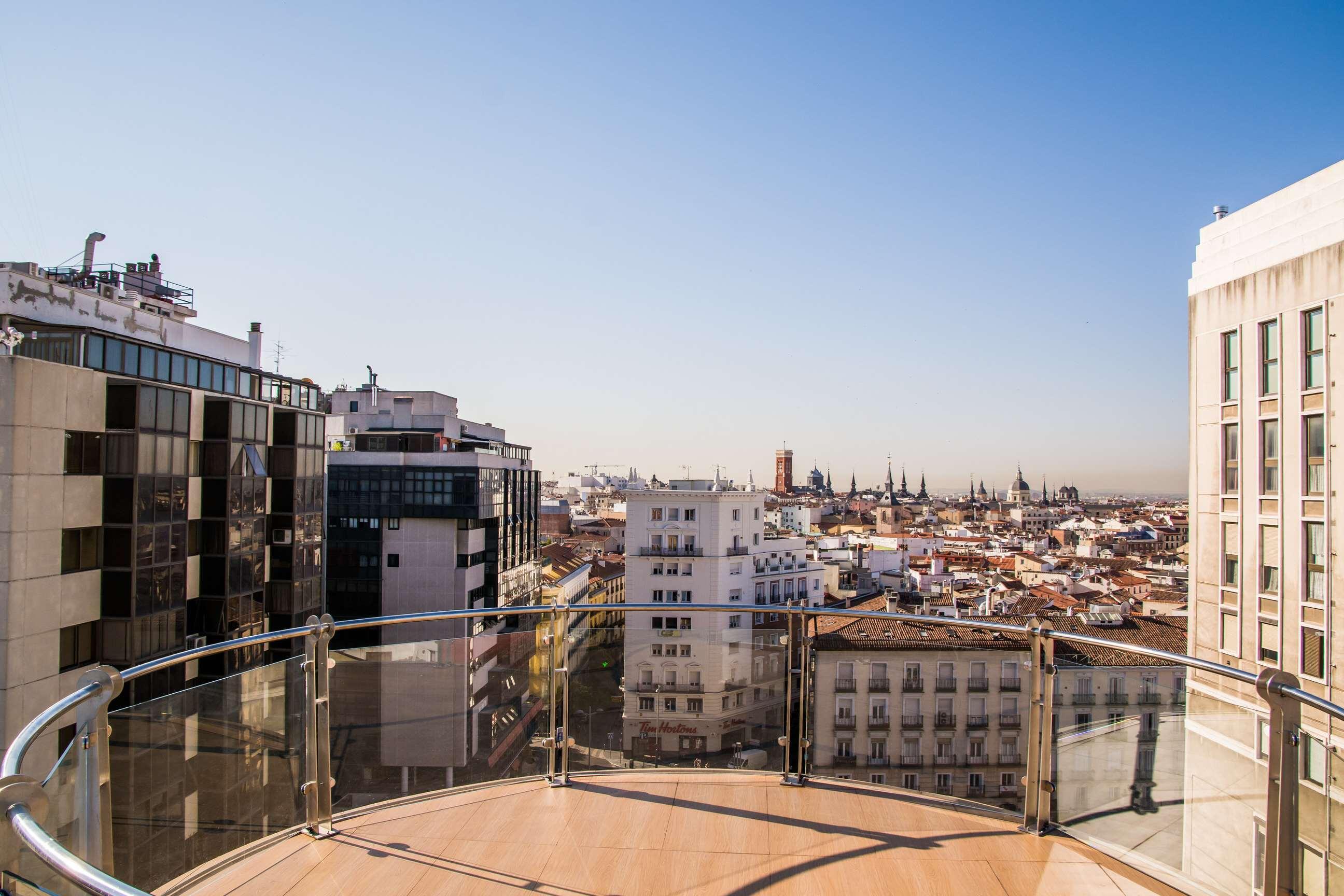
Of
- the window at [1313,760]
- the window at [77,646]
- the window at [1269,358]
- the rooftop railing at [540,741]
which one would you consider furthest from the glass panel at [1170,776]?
the window at [77,646]

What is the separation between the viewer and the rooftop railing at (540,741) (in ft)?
9.40

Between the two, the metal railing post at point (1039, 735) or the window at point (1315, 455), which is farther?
the window at point (1315, 455)

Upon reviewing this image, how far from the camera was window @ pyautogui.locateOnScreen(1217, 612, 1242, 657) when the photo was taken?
15.2 meters

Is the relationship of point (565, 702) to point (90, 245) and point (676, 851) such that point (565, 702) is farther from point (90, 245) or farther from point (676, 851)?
point (90, 245)

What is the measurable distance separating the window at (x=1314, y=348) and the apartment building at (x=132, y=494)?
61.0 ft

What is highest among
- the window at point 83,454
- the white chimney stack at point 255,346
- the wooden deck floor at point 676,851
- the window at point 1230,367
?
the white chimney stack at point 255,346

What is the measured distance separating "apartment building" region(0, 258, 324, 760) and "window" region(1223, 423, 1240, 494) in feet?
61.4

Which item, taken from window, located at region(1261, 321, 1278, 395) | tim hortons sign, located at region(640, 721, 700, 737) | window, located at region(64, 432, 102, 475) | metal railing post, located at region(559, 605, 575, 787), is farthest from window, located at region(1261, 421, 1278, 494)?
window, located at region(64, 432, 102, 475)

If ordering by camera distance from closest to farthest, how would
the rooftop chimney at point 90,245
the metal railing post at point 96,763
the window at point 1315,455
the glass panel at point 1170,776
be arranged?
1. the metal railing post at point 96,763
2. the glass panel at point 1170,776
3. the window at point 1315,455
4. the rooftop chimney at point 90,245

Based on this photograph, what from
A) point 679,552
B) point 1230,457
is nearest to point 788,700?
point 1230,457

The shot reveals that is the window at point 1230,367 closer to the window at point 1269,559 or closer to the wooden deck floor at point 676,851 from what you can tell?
the window at point 1269,559

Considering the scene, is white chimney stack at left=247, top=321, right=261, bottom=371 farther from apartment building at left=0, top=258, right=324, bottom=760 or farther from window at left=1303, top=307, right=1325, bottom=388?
window at left=1303, top=307, right=1325, bottom=388

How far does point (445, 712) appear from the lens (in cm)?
441

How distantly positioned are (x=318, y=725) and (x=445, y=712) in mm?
724
